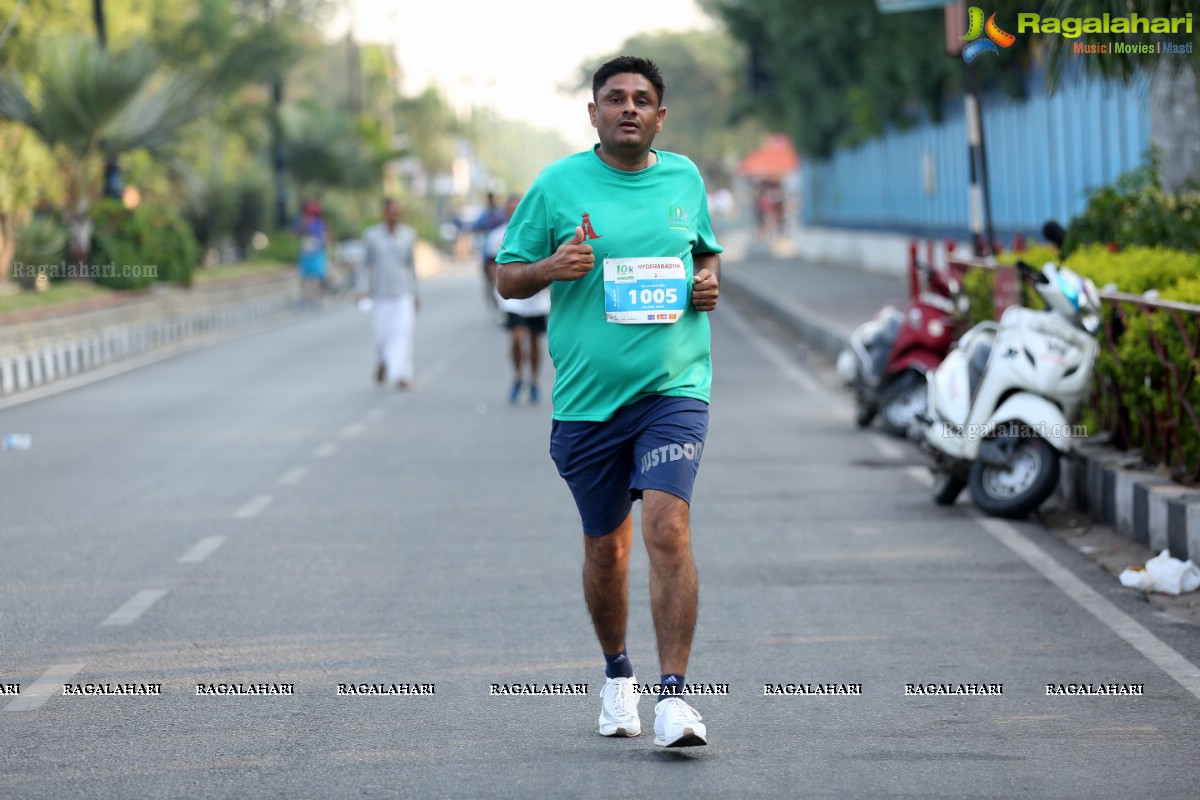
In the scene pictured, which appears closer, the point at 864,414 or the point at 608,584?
the point at 608,584

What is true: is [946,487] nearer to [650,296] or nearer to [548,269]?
[650,296]

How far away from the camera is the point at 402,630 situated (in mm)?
7770

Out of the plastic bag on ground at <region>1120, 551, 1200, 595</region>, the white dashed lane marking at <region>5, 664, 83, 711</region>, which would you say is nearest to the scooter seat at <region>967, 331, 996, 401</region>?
the plastic bag on ground at <region>1120, 551, 1200, 595</region>

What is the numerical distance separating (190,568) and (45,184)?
1044 inches

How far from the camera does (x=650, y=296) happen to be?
5.82m

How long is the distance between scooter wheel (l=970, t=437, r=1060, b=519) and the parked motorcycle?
3.41 metres

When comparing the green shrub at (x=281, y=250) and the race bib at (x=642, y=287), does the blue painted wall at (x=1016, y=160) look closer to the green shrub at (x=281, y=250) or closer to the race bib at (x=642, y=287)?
the race bib at (x=642, y=287)

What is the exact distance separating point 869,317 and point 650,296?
2074 centimetres

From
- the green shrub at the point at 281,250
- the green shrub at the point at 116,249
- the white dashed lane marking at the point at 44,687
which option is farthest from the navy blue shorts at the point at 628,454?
the green shrub at the point at 281,250

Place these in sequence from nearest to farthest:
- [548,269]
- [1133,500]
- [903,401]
A: [548,269] < [1133,500] < [903,401]

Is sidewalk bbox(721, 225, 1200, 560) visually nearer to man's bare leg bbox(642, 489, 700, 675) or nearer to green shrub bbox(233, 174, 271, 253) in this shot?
man's bare leg bbox(642, 489, 700, 675)

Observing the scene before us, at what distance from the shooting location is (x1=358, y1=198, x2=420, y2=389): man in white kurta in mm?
19688

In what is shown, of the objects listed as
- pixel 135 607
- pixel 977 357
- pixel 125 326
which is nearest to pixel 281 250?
pixel 125 326

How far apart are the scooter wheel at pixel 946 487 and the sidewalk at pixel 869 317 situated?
0.62m
